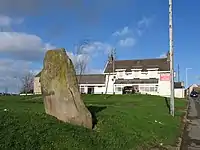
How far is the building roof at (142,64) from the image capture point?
81562 mm

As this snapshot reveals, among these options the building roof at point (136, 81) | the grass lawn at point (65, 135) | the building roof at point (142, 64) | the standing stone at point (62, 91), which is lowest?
the grass lawn at point (65, 135)

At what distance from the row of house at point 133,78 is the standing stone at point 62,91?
6460 cm

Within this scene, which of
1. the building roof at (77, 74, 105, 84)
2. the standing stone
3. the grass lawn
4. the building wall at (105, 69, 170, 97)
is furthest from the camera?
the building roof at (77, 74, 105, 84)

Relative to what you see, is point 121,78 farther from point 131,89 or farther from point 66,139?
point 66,139

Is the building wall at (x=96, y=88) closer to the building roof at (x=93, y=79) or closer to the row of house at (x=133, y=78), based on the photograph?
the row of house at (x=133, y=78)

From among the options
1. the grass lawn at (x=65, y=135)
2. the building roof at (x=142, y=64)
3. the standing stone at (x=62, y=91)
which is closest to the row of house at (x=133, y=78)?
the building roof at (x=142, y=64)

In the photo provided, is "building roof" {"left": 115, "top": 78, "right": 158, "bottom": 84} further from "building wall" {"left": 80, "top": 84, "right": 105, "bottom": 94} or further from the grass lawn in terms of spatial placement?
the grass lawn

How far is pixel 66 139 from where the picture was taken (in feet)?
28.3

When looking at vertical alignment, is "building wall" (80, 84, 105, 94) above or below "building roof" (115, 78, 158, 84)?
below

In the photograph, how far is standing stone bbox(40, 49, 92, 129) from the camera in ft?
35.4

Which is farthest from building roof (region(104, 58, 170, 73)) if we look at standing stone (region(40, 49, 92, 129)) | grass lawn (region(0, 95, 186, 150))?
standing stone (region(40, 49, 92, 129))

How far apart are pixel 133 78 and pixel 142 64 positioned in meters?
5.07

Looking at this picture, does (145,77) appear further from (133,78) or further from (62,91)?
(62,91)

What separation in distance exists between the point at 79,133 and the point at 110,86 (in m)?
75.7
